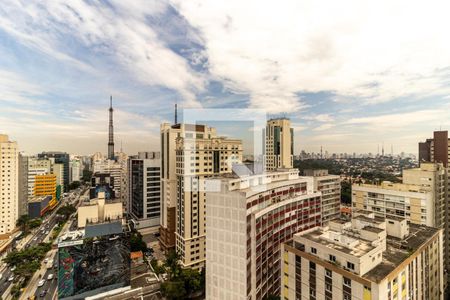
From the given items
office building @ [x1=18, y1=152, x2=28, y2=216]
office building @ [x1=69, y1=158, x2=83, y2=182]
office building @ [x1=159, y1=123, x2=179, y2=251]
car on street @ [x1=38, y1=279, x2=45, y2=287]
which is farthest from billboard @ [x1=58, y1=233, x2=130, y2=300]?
office building @ [x1=69, y1=158, x2=83, y2=182]

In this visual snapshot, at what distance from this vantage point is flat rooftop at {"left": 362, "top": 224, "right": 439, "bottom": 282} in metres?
3.97

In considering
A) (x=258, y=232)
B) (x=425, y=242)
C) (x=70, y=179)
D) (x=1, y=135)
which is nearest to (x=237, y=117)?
(x=258, y=232)

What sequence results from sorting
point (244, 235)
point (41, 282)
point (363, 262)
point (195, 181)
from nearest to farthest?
point (363, 262) → point (244, 235) → point (41, 282) → point (195, 181)

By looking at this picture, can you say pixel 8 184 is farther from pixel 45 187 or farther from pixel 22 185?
pixel 45 187


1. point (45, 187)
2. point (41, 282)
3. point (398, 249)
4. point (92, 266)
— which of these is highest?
point (398, 249)

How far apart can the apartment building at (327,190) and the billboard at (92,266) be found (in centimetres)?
922

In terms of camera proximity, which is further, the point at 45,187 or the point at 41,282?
the point at 45,187

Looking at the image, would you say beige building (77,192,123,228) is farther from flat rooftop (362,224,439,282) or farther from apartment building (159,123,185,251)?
flat rooftop (362,224,439,282)

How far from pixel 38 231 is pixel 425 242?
20.3 m

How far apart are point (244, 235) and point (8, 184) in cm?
1698

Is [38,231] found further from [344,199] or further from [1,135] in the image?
[344,199]

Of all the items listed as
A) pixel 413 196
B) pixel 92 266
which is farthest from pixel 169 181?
pixel 413 196

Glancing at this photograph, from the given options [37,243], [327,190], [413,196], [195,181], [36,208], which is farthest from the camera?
[36,208]

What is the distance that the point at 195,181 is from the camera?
10281mm
